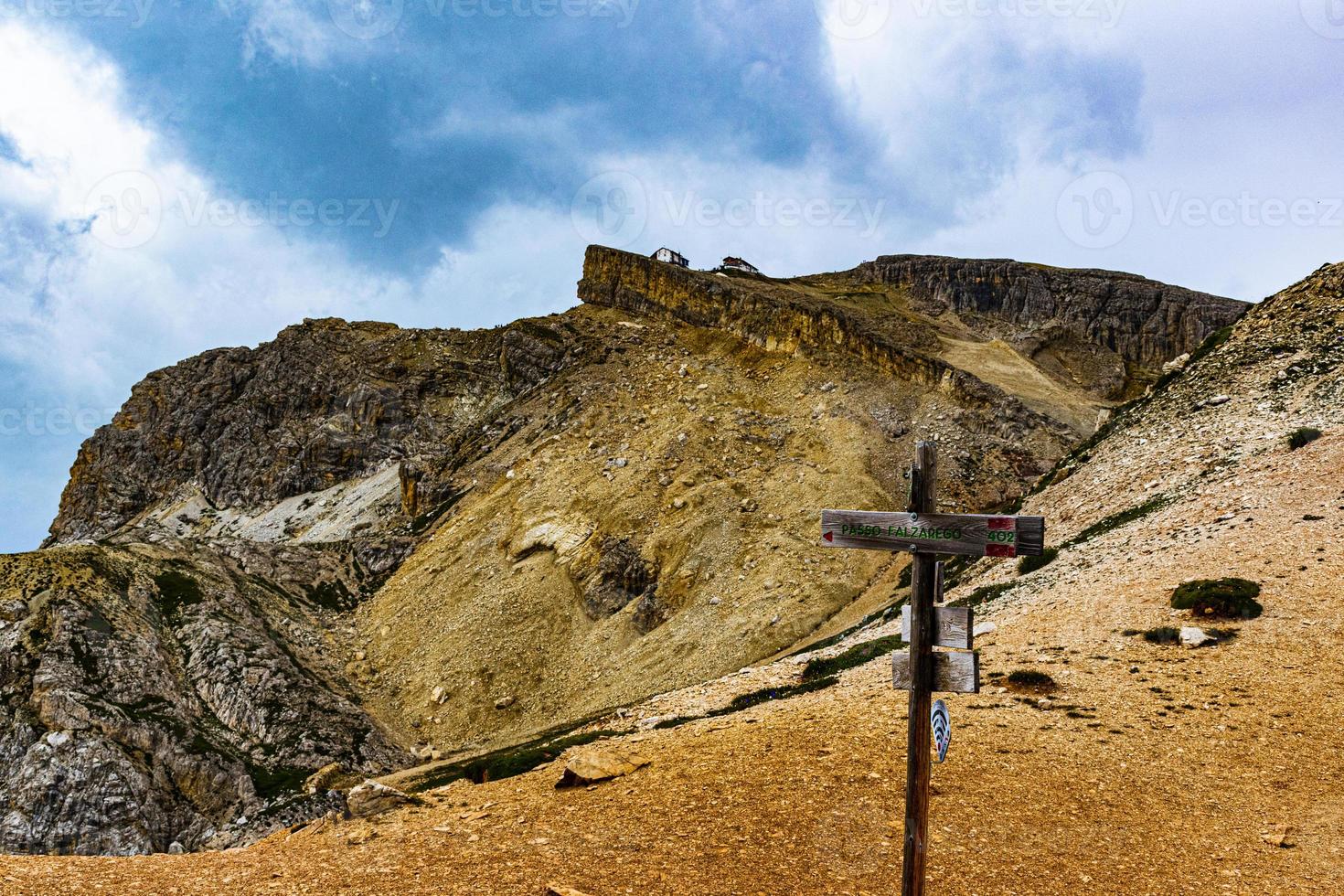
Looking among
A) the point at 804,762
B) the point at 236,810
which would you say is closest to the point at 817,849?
the point at 804,762

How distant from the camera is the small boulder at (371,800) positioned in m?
12.6

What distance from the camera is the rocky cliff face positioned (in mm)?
29641

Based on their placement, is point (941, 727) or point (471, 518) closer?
point (941, 727)

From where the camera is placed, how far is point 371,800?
1277 cm

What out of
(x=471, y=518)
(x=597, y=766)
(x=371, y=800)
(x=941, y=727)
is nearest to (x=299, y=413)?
(x=471, y=518)

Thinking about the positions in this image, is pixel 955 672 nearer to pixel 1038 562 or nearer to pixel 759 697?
pixel 759 697

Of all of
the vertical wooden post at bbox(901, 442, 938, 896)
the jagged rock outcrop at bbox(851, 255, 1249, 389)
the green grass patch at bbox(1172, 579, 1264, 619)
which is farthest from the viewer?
the jagged rock outcrop at bbox(851, 255, 1249, 389)

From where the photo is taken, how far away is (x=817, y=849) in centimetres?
1050

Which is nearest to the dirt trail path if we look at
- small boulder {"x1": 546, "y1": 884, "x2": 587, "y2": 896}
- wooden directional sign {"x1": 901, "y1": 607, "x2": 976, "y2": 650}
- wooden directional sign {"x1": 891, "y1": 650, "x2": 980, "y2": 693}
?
small boulder {"x1": 546, "y1": 884, "x2": 587, "y2": 896}

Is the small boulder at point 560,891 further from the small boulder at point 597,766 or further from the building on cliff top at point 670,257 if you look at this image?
the building on cliff top at point 670,257

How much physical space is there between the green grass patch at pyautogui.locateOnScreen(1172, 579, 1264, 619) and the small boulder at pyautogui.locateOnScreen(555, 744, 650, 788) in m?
13.1

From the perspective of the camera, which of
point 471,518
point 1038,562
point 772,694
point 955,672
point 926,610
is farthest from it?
point 471,518

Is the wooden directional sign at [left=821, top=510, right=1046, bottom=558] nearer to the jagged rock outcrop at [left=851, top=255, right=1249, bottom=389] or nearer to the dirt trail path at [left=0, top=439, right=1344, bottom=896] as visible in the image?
the dirt trail path at [left=0, top=439, right=1344, bottom=896]

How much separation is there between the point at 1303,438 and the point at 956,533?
23.3m
